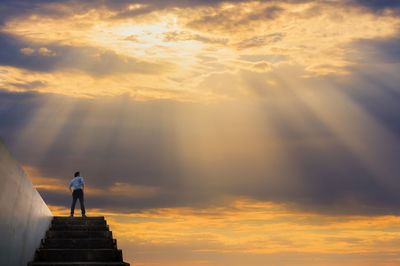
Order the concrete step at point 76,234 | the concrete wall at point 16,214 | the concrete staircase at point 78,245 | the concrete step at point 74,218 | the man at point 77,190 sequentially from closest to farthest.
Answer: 1. the concrete wall at point 16,214
2. the concrete staircase at point 78,245
3. the concrete step at point 76,234
4. the concrete step at point 74,218
5. the man at point 77,190

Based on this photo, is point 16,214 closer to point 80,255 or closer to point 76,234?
point 80,255

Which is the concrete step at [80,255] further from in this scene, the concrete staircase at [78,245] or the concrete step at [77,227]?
the concrete step at [77,227]

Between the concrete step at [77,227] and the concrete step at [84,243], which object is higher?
the concrete step at [77,227]

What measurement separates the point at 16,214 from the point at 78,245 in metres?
3.15

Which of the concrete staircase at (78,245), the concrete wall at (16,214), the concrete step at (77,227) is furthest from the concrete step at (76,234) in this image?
the concrete wall at (16,214)

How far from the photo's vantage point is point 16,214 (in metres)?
9.83

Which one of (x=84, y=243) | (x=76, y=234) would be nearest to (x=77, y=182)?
(x=76, y=234)

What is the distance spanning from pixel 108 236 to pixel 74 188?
14.7 feet

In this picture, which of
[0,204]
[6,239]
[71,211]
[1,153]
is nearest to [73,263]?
[6,239]

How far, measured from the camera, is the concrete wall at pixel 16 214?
8.70 m

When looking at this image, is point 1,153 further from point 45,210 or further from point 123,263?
point 45,210

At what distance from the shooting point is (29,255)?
11172 millimetres

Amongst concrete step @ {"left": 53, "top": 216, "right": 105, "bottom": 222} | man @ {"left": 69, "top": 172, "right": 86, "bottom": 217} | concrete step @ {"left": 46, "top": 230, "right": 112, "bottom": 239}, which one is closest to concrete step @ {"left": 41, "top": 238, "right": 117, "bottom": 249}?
concrete step @ {"left": 46, "top": 230, "right": 112, "bottom": 239}

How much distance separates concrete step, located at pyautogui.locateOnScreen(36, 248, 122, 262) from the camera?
11.6 metres
